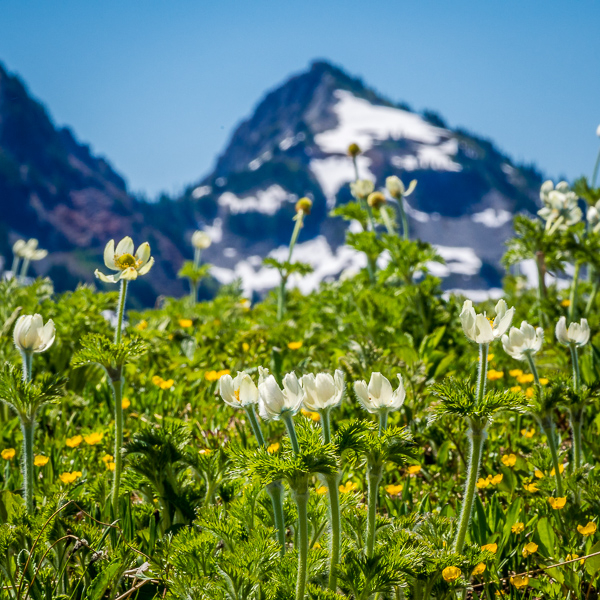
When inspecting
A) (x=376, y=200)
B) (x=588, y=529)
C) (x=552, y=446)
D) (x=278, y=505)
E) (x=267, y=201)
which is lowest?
(x=588, y=529)

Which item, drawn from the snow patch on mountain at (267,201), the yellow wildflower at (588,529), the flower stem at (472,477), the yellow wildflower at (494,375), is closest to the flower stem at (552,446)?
the yellow wildflower at (588,529)

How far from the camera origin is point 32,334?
1.79 meters

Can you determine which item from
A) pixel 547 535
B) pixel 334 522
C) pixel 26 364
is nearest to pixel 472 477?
pixel 334 522

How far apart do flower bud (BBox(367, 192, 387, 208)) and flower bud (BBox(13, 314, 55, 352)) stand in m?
4.08

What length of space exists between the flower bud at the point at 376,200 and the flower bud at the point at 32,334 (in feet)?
13.4

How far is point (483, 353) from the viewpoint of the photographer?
57.0 inches

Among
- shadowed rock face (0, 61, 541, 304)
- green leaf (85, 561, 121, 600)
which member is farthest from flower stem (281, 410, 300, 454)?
shadowed rock face (0, 61, 541, 304)

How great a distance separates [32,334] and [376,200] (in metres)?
4.18

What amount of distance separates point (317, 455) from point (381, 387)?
36 centimetres

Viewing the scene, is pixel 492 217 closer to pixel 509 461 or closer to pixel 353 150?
pixel 353 150

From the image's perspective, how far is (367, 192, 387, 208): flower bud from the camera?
5.41m

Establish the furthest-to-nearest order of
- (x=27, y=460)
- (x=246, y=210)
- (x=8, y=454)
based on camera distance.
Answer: (x=246, y=210)
(x=8, y=454)
(x=27, y=460)

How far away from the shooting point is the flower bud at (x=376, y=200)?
5.41 metres

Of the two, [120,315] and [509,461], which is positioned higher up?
[120,315]
